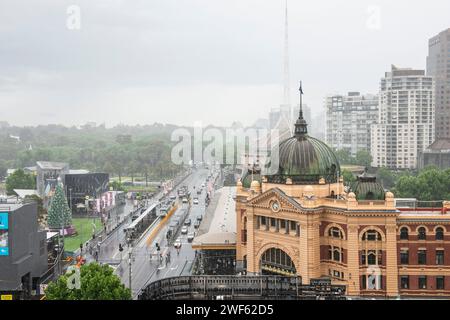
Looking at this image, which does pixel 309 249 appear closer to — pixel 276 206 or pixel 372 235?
pixel 276 206

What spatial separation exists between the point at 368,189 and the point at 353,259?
4.25 meters

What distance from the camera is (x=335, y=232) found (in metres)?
34.4

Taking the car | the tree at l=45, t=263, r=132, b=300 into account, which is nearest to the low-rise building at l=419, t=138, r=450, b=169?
the car

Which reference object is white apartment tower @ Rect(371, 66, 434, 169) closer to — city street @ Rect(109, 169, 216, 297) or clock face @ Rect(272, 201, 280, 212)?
city street @ Rect(109, 169, 216, 297)

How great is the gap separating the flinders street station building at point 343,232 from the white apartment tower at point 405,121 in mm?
78963

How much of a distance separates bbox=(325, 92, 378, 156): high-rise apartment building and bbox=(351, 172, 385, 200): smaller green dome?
92.2 metres

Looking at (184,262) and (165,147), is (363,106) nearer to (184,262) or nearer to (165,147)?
(165,147)

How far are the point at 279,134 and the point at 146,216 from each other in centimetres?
2278

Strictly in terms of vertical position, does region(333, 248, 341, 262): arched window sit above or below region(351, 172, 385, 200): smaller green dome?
below

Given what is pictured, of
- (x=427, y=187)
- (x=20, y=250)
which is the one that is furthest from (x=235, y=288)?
(x=427, y=187)

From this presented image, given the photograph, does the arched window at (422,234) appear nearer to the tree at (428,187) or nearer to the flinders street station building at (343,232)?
the flinders street station building at (343,232)

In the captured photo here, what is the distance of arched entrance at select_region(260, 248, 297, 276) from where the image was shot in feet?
117

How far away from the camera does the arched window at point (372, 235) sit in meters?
33.2

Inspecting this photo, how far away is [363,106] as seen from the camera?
422 ft
